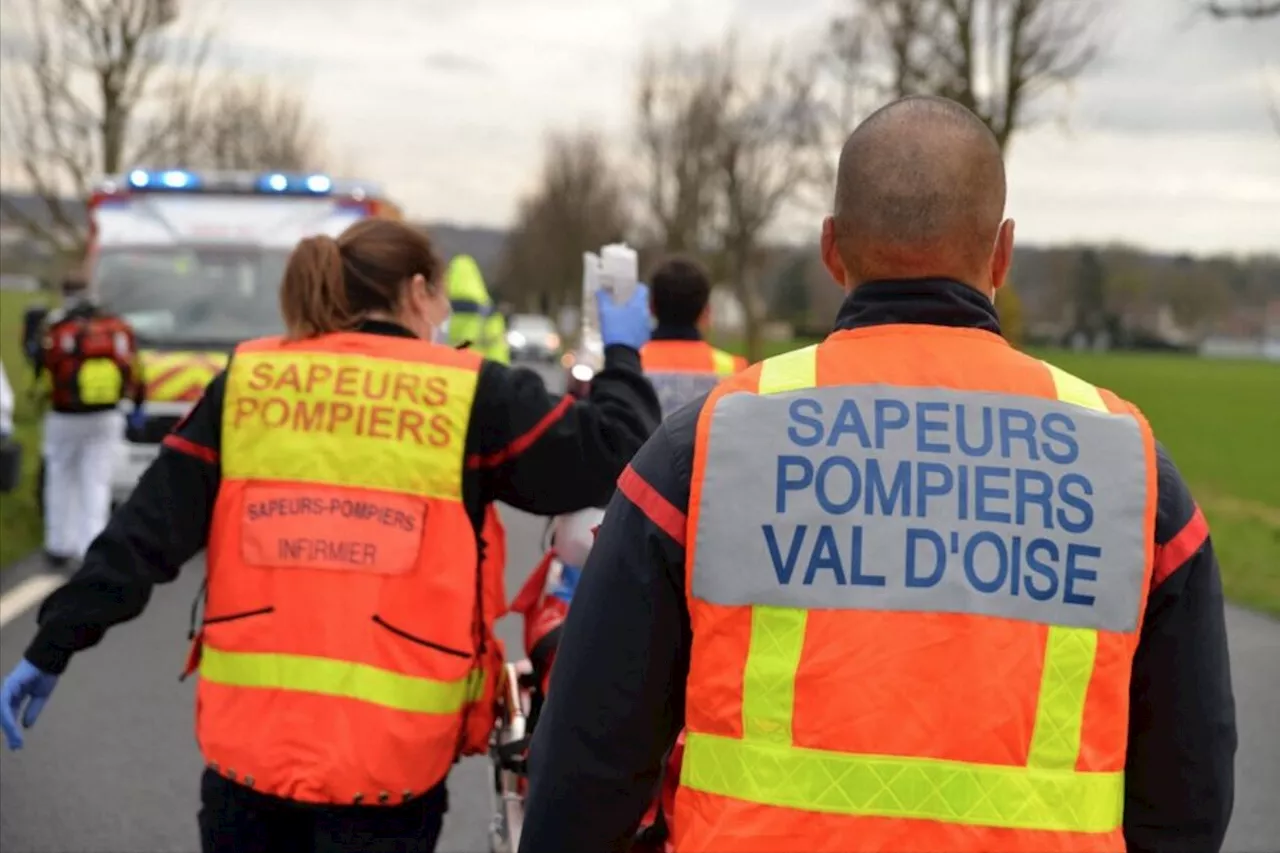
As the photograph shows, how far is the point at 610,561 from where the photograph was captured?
2051 mm

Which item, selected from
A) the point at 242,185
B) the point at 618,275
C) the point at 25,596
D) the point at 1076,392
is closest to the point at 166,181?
the point at 242,185

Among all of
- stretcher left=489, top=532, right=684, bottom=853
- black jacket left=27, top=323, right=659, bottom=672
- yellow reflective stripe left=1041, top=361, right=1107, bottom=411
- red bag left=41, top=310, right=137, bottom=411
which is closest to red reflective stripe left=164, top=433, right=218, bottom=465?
black jacket left=27, top=323, right=659, bottom=672

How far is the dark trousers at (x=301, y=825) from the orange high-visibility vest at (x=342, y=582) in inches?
1.7

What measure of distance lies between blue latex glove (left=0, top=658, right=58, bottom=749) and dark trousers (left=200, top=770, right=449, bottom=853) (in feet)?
1.25

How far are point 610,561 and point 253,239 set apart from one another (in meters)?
11.1

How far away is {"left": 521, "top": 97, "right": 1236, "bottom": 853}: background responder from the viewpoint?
1.96 meters

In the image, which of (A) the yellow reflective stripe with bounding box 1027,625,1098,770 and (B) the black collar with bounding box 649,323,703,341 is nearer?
(A) the yellow reflective stripe with bounding box 1027,625,1098,770

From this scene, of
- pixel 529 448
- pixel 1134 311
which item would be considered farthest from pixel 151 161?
pixel 1134 311

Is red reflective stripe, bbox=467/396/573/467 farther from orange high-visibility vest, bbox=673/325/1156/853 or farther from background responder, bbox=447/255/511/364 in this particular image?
background responder, bbox=447/255/511/364

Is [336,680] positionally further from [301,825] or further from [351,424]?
[351,424]

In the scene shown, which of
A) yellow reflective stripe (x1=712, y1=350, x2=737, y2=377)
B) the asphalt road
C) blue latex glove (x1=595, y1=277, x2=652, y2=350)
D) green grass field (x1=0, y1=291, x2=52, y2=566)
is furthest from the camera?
green grass field (x1=0, y1=291, x2=52, y2=566)

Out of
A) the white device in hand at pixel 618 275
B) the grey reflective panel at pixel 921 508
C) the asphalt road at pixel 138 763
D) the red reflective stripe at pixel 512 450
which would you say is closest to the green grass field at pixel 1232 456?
the asphalt road at pixel 138 763

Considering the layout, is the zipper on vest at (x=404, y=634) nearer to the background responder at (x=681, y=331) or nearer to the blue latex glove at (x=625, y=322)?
the blue latex glove at (x=625, y=322)

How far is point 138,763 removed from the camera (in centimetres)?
645
